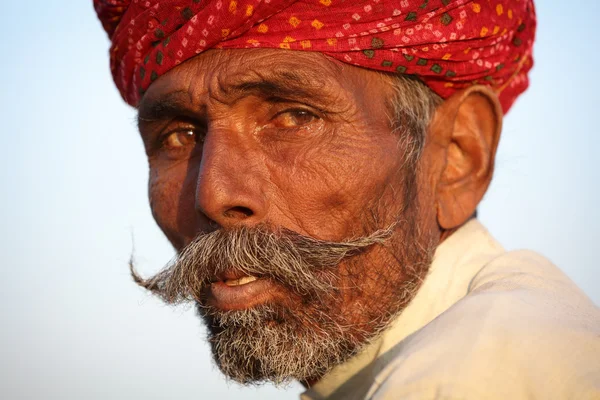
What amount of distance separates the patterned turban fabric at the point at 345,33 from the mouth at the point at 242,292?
35.5 inches

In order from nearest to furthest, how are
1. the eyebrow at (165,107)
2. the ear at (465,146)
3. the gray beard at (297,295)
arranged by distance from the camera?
1. the gray beard at (297,295)
2. the eyebrow at (165,107)
3. the ear at (465,146)

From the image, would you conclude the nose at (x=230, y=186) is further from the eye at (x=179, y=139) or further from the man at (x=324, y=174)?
the eye at (x=179, y=139)

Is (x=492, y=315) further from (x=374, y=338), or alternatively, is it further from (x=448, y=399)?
(x=374, y=338)

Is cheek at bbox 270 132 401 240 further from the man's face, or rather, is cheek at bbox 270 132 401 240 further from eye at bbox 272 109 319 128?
eye at bbox 272 109 319 128

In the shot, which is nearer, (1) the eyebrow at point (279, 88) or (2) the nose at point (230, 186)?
(2) the nose at point (230, 186)

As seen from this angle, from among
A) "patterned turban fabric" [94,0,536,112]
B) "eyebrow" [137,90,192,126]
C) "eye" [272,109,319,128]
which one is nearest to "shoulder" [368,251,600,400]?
"eye" [272,109,319,128]

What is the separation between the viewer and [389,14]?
9.78ft

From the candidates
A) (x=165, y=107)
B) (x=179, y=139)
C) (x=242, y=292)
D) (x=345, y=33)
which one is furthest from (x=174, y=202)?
(x=345, y=33)

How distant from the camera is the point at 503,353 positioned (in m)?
2.14

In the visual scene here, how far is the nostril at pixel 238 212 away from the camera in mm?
2811

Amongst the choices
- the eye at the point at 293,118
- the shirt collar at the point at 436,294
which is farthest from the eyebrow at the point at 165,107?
the shirt collar at the point at 436,294

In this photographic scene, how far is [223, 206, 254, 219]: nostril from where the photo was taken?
2.81 metres

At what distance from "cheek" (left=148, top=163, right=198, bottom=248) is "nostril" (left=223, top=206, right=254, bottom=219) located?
1.22 feet

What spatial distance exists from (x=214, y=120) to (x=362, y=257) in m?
0.80
